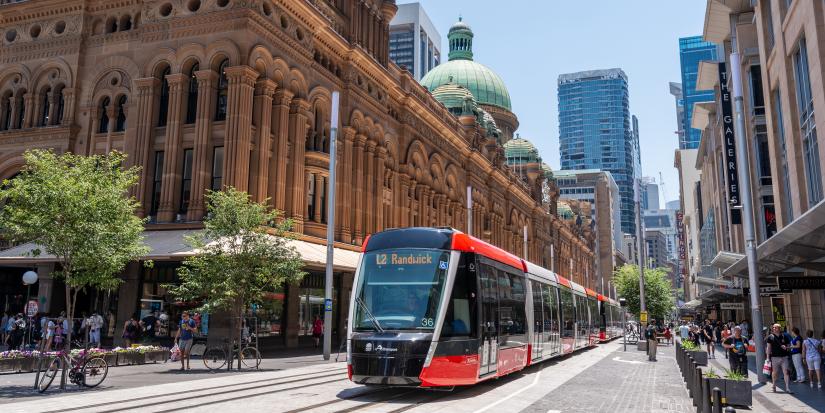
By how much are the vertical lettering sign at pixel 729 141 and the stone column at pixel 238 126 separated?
24.2 metres

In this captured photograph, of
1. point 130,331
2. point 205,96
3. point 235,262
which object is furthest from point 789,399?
point 205,96

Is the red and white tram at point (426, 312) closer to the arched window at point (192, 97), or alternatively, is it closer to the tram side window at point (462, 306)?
the tram side window at point (462, 306)

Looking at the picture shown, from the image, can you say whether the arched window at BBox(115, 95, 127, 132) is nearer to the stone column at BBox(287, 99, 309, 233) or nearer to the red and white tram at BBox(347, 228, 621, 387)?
the stone column at BBox(287, 99, 309, 233)

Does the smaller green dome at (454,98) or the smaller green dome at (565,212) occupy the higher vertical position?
the smaller green dome at (454,98)

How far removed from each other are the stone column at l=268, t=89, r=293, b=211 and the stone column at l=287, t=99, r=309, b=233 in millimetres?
415

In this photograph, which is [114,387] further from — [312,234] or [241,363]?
[312,234]

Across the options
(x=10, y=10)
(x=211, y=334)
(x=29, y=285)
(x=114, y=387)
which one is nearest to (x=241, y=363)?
(x=211, y=334)

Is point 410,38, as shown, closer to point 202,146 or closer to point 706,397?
point 202,146

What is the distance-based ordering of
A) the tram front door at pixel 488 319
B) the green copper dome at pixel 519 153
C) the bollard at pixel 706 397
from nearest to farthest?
the bollard at pixel 706 397, the tram front door at pixel 488 319, the green copper dome at pixel 519 153

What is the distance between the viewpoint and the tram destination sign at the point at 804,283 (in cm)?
1978

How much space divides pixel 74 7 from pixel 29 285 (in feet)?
47.3

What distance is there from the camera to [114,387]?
1591 centimetres

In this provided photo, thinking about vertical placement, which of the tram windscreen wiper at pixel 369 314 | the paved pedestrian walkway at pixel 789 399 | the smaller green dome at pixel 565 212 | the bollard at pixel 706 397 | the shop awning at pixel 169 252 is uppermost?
the smaller green dome at pixel 565 212

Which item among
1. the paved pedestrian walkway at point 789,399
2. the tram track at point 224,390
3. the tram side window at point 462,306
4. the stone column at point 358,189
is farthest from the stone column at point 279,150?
the paved pedestrian walkway at point 789,399
